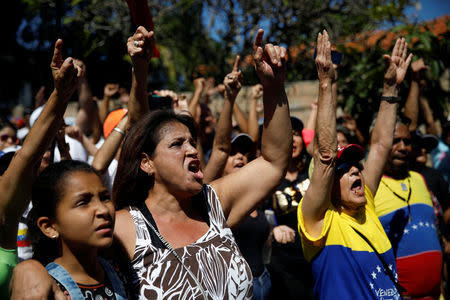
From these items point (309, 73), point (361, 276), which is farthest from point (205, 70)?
point (361, 276)

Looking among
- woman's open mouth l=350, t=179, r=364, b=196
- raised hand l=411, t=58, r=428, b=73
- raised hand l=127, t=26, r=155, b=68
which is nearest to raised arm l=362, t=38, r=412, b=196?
woman's open mouth l=350, t=179, r=364, b=196

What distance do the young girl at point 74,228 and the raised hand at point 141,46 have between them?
2.71 feet

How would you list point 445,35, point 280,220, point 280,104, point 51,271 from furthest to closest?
point 445,35 → point 280,220 → point 280,104 → point 51,271

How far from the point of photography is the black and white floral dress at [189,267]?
207 centimetres

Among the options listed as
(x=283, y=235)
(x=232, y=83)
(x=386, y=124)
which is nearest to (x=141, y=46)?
(x=232, y=83)

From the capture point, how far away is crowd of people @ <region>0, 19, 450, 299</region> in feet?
6.43

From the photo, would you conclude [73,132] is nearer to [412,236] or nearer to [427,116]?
[412,236]

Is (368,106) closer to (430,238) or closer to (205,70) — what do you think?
(430,238)

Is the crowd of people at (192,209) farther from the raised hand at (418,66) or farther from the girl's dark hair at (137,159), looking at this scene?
the raised hand at (418,66)

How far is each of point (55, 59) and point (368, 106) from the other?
4.52 metres

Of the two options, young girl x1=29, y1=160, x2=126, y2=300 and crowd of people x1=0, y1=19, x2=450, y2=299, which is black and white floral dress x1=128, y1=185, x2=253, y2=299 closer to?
crowd of people x1=0, y1=19, x2=450, y2=299

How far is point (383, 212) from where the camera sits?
3748 mm

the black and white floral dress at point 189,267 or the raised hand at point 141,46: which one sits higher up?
the raised hand at point 141,46

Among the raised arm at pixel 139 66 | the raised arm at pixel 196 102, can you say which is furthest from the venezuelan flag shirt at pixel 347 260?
the raised arm at pixel 196 102
